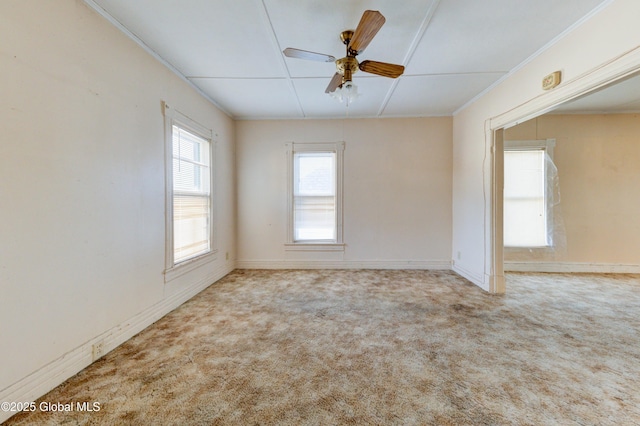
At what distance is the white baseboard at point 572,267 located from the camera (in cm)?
412

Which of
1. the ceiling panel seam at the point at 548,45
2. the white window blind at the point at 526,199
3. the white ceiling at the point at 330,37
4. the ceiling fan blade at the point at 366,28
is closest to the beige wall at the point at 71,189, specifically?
the white ceiling at the point at 330,37

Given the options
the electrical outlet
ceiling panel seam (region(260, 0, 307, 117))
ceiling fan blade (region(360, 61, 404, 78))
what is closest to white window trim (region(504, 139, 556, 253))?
ceiling fan blade (region(360, 61, 404, 78))

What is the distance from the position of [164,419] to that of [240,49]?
2898 mm

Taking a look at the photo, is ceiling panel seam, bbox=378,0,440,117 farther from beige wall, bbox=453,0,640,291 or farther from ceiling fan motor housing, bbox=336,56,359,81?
beige wall, bbox=453,0,640,291

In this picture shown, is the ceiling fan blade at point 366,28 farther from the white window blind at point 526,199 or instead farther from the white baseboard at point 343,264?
the white window blind at point 526,199

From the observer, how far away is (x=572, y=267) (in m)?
4.23

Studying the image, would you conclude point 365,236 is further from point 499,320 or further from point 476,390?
point 476,390

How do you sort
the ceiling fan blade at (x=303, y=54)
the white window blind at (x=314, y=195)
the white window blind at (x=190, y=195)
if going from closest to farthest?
the ceiling fan blade at (x=303, y=54), the white window blind at (x=190, y=195), the white window blind at (x=314, y=195)

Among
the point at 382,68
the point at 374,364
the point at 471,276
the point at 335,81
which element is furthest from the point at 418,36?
the point at 471,276

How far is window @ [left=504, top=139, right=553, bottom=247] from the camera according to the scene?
4301 millimetres

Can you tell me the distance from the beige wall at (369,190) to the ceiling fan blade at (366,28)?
2.49m

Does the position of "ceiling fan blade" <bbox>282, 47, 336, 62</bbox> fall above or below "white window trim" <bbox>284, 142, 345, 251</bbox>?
above

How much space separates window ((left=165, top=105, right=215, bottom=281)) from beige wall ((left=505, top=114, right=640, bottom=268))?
5.43m

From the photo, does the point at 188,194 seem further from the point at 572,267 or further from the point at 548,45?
the point at 572,267
